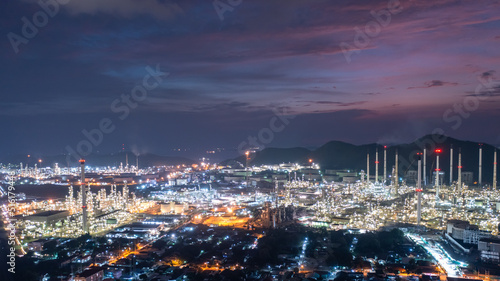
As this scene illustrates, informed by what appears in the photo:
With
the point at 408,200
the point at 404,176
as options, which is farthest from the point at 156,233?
the point at 404,176

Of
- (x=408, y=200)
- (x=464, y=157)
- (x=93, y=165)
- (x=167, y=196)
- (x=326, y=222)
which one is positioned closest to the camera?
(x=326, y=222)

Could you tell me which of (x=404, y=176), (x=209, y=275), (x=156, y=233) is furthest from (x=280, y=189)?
(x=209, y=275)

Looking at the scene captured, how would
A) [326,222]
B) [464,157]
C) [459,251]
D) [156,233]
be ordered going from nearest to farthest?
[459,251]
[156,233]
[326,222]
[464,157]

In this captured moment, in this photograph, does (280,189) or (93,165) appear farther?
(93,165)

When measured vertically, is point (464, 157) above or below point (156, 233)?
above

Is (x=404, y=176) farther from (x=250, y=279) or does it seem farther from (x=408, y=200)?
(x=250, y=279)

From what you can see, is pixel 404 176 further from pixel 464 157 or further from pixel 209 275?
pixel 209 275
